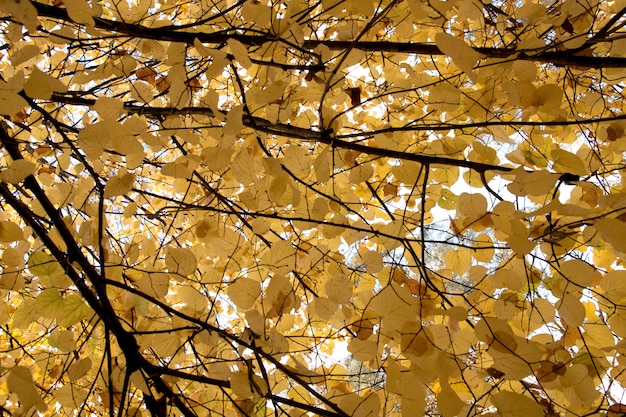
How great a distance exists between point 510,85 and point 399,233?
47 centimetres

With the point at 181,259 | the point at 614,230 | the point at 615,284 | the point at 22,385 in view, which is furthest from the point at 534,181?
the point at 22,385

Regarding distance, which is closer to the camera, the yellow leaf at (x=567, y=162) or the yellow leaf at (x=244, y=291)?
the yellow leaf at (x=244, y=291)

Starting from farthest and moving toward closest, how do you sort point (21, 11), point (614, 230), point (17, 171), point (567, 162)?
point (567, 162), point (17, 171), point (614, 230), point (21, 11)

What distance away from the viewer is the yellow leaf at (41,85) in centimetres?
81

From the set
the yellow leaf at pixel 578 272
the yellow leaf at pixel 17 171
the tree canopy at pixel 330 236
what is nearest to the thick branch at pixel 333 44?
the tree canopy at pixel 330 236

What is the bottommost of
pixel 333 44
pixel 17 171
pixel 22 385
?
pixel 22 385

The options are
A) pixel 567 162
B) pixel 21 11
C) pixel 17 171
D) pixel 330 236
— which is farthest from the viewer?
pixel 330 236

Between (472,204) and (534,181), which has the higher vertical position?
(472,204)

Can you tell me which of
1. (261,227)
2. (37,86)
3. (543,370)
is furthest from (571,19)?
(37,86)

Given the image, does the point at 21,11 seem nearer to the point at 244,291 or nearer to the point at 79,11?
the point at 79,11

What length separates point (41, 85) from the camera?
2.71 feet

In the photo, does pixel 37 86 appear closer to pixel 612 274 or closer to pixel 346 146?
pixel 346 146

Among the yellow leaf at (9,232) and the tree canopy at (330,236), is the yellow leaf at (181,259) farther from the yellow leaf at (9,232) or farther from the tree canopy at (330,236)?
the yellow leaf at (9,232)

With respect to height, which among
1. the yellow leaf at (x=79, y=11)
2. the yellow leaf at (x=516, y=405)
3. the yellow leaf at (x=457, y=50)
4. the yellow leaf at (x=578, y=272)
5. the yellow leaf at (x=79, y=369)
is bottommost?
the yellow leaf at (x=79, y=369)
